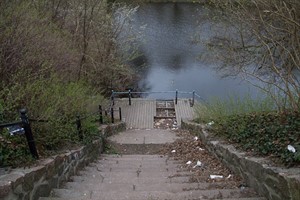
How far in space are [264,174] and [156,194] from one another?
128 centimetres

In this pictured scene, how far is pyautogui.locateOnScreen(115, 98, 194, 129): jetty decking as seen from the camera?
55.5 ft

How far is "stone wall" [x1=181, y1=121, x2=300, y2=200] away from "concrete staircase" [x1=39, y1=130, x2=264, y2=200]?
0.17 meters

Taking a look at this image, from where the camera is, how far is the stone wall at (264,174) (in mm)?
3825

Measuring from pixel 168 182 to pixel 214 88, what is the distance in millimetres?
19358

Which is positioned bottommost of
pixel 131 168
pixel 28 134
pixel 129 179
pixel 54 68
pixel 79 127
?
pixel 131 168

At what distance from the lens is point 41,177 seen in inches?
185

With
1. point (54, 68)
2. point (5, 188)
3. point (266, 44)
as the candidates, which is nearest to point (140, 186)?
point (5, 188)

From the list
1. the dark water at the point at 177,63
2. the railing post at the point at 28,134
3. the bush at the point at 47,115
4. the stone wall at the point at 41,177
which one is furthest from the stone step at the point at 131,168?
the dark water at the point at 177,63

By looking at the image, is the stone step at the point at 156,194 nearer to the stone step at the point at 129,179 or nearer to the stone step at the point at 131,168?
the stone step at the point at 129,179

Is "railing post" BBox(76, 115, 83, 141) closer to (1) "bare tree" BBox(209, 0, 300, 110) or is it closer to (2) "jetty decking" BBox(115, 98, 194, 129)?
(1) "bare tree" BBox(209, 0, 300, 110)

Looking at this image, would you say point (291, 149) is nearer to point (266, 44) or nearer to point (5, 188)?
point (5, 188)

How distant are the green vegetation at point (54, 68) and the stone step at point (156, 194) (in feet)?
2.29

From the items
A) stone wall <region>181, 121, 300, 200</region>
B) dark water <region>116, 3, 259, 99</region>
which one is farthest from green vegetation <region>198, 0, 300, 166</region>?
dark water <region>116, 3, 259, 99</region>

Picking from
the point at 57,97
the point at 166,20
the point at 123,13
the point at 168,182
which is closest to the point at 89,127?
the point at 57,97
